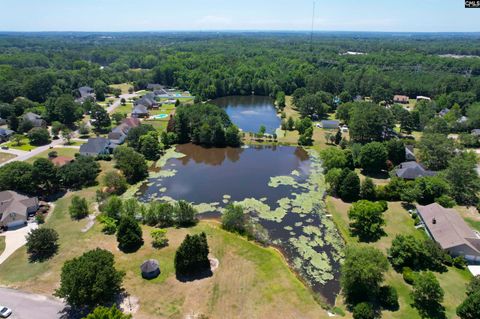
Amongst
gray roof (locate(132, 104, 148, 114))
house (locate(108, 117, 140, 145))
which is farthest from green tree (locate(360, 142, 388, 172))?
gray roof (locate(132, 104, 148, 114))

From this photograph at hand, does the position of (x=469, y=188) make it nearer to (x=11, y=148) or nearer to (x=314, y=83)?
(x=314, y=83)

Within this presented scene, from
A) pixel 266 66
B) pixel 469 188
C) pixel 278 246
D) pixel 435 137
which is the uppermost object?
pixel 266 66

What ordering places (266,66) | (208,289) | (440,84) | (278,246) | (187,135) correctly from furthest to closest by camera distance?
(266,66)
(440,84)
(187,135)
(278,246)
(208,289)

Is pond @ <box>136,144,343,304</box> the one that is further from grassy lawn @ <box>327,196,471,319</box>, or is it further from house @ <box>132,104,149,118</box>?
house @ <box>132,104,149,118</box>

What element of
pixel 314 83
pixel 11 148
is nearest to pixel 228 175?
pixel 11 148

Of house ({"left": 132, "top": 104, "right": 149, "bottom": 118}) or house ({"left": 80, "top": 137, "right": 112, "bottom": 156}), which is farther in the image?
house ({"left": 132, "top": 104, "right": 149, "bottom": 118})

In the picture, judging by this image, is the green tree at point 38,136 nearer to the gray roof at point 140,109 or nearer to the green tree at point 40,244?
the gray roof at point 140,109

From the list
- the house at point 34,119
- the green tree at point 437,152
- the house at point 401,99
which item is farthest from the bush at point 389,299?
the house at point 401,99
